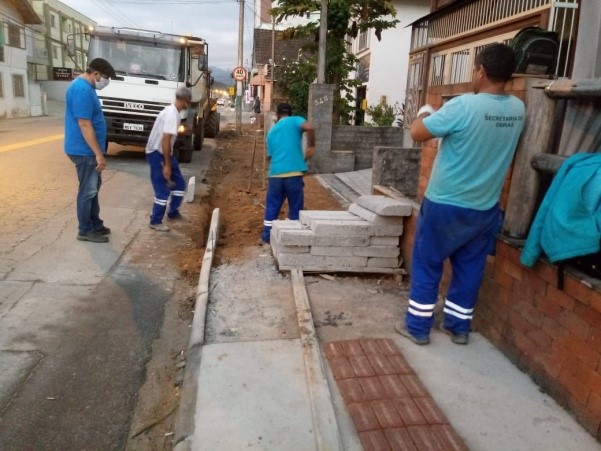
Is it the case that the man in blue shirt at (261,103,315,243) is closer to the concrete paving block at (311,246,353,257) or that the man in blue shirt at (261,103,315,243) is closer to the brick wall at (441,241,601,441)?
the concrete paving block at (311,246,353,257)

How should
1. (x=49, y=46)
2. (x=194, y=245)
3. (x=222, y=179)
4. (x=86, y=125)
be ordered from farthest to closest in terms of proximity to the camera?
(x=49, y=46), (x=222, y=179), (x=194, y=245), (x=86, y=125)

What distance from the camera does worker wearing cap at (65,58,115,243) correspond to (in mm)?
5270

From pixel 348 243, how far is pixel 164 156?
289 cm

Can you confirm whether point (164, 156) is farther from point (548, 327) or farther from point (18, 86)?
point (18, 86)

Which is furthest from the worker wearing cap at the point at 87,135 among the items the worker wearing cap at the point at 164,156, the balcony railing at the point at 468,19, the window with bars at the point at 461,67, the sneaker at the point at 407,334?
the window with bars at the point at 461,67

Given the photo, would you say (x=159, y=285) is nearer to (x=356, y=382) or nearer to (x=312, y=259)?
(x=312, y=259)

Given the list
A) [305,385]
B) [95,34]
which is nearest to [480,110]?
[305,385]

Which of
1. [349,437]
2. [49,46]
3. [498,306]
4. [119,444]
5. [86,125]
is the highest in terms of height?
[49,46]

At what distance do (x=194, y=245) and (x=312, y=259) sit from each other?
2.08 meters

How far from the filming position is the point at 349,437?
7.90ft

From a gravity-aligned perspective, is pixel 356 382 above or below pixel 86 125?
below

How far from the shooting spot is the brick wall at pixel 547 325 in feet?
8.02

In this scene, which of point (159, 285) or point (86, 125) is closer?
point (159, 285)

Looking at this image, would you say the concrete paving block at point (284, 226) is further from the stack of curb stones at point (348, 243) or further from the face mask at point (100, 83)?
the face mask at point (100, 83)
